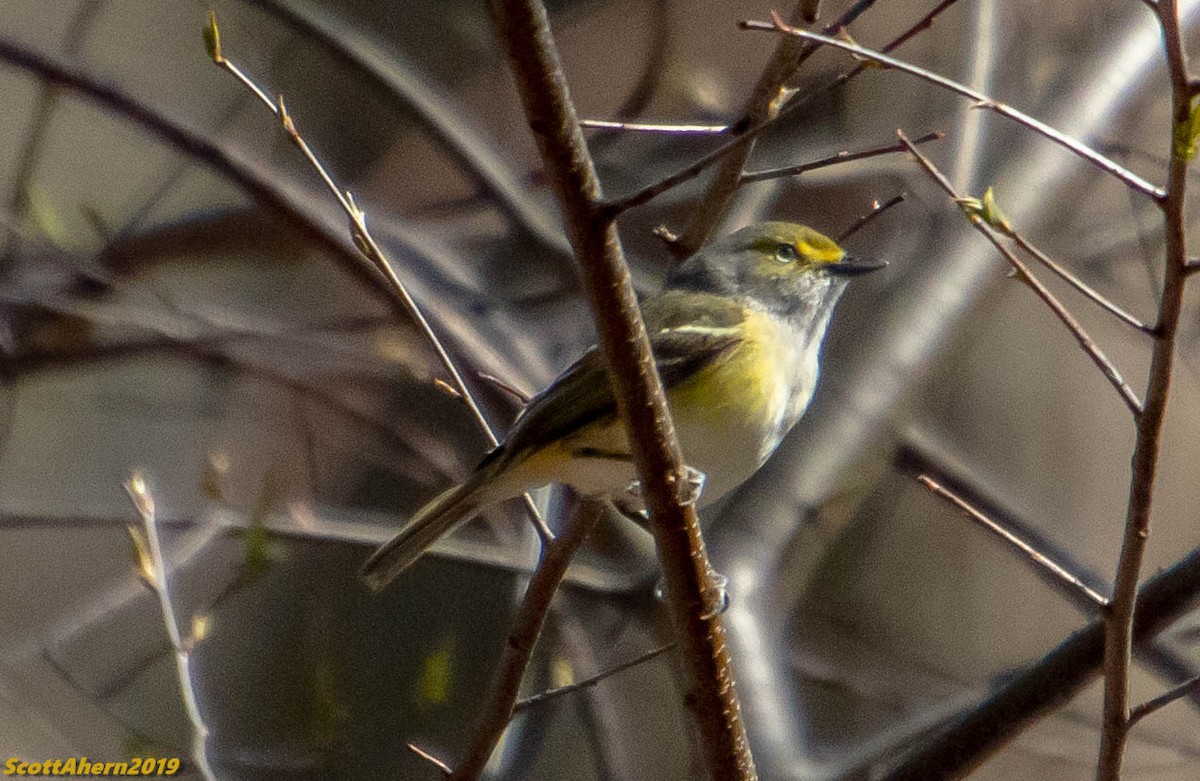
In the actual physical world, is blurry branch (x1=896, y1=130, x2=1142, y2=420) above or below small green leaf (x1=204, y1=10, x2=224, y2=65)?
below

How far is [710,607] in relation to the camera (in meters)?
2.00

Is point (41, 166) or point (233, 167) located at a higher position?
point (41, 166)

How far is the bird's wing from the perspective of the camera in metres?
2.78

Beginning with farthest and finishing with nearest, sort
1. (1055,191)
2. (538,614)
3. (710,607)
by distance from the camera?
1. (1055,191)
2. (538,614)
3. (710,607)

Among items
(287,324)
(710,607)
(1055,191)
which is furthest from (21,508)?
(1055,191)

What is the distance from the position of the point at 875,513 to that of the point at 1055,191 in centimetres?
182

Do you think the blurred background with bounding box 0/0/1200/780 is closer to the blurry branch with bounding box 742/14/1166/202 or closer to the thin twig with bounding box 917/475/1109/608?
the thin twig with bounding box 917/475/1109/608

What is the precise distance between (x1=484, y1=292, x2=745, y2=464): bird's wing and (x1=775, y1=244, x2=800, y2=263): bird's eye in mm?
237

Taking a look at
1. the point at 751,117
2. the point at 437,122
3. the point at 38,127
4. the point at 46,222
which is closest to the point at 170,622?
the point at 751,117

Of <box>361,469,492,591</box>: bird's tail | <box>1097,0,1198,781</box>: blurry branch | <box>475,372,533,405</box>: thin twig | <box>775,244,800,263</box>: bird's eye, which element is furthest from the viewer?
<box>775,244,800,263</box>: bird's eye

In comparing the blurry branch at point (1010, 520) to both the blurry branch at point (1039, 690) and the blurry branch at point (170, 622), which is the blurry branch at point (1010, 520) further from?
the blurry branch at point (170, 622)

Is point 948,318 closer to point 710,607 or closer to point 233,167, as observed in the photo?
point 233,167

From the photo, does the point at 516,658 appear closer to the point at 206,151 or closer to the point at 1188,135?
the point at 1188,135

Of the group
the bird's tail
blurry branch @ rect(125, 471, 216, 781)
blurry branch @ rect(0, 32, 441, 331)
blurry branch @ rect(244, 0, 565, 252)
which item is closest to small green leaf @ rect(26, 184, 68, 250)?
blurry branch @ rect(0, 32, 441, 331)
